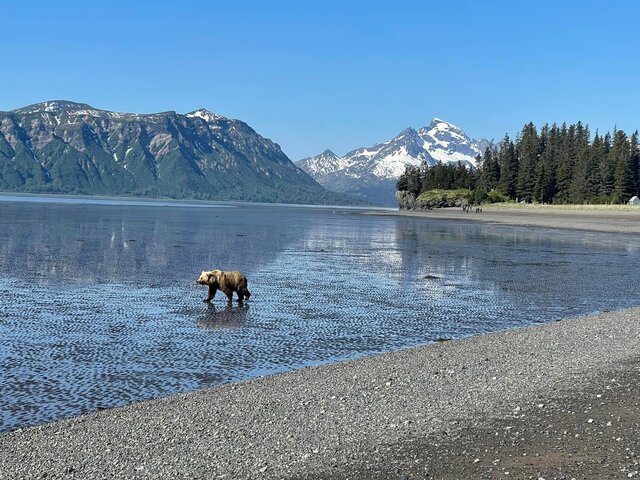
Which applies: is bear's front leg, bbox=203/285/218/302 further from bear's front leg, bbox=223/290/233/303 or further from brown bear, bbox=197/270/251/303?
bear's front leg, bbox=223/290/233/303

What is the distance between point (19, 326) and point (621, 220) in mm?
107362

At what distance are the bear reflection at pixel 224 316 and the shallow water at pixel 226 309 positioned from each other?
11 cm

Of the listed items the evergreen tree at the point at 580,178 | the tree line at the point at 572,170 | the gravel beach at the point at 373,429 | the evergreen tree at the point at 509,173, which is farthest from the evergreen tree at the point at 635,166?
the gravel beach at the point at 373,429

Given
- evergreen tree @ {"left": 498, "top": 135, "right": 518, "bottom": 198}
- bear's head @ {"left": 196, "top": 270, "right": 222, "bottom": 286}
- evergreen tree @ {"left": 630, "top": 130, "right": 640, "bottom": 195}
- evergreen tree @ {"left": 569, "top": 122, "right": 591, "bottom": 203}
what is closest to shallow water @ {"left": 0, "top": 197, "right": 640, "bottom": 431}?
bear's head @ {"left": 196, "top": 270, "right": 222, "bottom": 286}

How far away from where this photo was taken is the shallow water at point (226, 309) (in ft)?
49.8

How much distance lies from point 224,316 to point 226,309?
143 cm

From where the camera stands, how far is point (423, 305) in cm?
2619

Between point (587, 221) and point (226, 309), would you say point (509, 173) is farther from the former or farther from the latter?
point (226, 309)

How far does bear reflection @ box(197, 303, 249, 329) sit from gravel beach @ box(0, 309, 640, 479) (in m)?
6.75

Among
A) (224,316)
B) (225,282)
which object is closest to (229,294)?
(225,282)

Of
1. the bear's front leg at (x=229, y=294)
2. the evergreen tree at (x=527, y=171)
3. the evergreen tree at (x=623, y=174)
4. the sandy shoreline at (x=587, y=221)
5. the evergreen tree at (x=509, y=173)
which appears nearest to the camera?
the bear's front leg at (x=229, y=294)

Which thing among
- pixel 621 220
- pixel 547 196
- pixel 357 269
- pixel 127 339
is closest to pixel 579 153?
pixel 547 196

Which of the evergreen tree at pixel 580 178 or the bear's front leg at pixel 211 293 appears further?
the evergreen tree at pixel 580 178

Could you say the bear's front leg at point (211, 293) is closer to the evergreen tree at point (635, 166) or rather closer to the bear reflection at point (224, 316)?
the bear reflection at point (224, 316)
